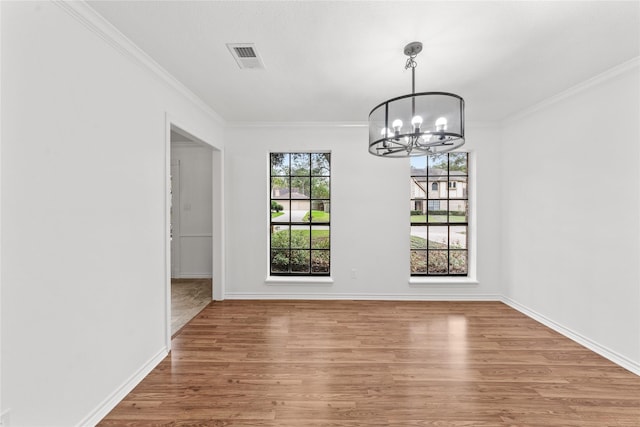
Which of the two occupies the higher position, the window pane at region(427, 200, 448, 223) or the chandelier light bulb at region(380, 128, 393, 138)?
the chandelier light bulb at region(380, 128, 393, 138)

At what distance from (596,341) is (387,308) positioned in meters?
2.04

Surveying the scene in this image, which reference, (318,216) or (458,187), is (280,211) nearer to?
(318,216)

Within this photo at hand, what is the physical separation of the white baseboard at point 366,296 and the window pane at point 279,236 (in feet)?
2.37

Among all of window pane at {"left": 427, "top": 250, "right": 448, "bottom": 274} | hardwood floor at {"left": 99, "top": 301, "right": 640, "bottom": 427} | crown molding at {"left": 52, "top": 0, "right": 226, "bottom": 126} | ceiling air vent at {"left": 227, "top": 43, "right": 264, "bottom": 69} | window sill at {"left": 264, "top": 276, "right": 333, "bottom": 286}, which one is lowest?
hardwood floor at {"left": 99, "top": 301, "right": 640, "bottom": 427}

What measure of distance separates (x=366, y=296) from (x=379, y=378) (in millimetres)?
→ 1908

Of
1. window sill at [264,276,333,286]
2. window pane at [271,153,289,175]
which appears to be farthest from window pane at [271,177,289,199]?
window sill at [264,276,333,286]

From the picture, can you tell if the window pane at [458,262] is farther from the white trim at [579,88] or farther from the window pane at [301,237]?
the window pane at [301,237]

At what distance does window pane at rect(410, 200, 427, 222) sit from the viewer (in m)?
4.29

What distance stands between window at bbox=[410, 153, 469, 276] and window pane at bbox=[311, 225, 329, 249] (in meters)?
1.31

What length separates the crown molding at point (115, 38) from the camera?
163 centimetres

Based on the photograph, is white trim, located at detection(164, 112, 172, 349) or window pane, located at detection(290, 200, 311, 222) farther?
window pane, located at detection(290, 200, 311, 222)

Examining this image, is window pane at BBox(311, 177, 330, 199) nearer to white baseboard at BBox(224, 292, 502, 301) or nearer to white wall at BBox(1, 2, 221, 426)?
white baseboard at BBox(224, 292, 502, 301)

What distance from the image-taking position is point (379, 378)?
2215 millimetres

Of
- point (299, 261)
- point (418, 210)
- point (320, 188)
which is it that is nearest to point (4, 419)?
point (299, 261)
